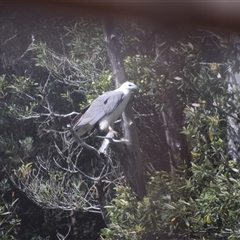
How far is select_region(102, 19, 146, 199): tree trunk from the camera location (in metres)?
2.45

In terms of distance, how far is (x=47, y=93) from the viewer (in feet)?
8.05

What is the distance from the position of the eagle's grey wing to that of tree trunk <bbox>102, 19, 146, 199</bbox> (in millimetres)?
40

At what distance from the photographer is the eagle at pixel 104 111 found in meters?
2.44

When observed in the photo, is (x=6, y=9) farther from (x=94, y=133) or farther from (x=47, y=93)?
(x=94, y=133)

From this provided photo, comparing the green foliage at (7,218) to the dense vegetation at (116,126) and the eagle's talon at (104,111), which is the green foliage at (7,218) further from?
the eagle's talon at (104,111)

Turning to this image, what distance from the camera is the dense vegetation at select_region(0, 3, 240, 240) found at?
2.42 metres

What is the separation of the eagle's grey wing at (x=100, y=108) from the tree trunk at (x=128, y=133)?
0.13 feet

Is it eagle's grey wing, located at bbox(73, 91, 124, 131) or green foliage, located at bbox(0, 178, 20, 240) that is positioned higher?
eagle's grey wing, located at bbox(73, 91, 124, 131)

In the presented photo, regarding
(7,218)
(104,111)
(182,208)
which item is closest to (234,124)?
(182,208)

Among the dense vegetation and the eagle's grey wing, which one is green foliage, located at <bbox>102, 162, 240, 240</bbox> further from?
the eagle's grey wing

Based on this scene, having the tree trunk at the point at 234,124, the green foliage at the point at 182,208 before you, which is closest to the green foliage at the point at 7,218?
the green foliage at the point at 182,208

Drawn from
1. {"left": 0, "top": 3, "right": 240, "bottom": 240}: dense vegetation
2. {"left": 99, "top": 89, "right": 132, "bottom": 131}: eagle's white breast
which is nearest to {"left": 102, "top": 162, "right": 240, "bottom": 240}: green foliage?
{"left": 0, "top": 3, "right": 240, "bottom": 240}: dense vegetation

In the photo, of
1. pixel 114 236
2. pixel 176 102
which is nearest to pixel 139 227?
pixel 114 236

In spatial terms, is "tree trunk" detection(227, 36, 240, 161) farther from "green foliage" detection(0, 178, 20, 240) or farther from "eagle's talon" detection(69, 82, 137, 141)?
"green foliage" detection(0, 178, 20, 240)
